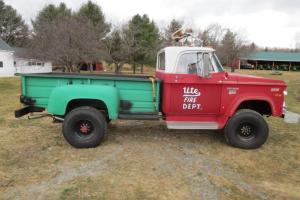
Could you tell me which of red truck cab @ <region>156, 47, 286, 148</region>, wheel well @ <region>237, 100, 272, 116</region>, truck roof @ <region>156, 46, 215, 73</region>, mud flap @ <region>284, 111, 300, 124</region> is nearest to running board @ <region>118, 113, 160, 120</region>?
red truck cab @ <region>156, 47, 286, 148</region>

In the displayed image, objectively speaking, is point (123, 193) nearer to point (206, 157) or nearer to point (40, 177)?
point (40, 177)

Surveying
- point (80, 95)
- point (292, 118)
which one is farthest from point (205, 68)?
point (292, 118)

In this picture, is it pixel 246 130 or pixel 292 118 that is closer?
pixel 246 130

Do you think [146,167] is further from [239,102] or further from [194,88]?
[239,102]

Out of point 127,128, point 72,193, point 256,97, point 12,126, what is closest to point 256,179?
point 256,97

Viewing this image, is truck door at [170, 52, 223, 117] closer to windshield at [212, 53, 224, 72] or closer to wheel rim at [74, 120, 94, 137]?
windshield at [212, 53, 224, 72]

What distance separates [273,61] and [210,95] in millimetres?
63404

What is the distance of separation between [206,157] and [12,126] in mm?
4980

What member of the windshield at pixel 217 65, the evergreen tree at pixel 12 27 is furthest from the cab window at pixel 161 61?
the evergreen tree at pixel 12 27

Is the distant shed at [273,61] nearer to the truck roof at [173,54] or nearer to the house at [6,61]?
the house at [6,61]

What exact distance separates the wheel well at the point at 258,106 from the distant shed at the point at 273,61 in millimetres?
57093

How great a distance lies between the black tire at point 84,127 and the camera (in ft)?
19.7

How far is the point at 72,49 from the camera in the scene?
23203 millimetres

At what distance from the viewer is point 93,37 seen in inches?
1072
